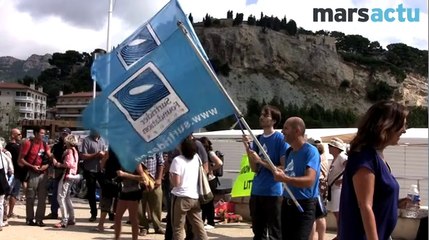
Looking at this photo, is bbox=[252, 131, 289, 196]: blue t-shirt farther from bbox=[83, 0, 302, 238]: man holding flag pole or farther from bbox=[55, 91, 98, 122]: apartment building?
bbox=[55, 91, 98, 122]: apartment building

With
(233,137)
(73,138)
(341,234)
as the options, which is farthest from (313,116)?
(341,234)

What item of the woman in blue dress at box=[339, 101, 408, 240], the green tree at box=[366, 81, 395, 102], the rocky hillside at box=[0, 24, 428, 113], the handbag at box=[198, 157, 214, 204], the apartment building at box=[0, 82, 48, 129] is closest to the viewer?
the woman in blue dress at box=[339, 101, 408, 240]

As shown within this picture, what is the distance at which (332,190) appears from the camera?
8.35 metres

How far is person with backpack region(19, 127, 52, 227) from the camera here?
11.1 metres

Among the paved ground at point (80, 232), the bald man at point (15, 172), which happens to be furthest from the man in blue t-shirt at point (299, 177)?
the bald man at point (15, 172)

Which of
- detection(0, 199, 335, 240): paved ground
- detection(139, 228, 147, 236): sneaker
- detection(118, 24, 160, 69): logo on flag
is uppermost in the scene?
detection(118, 24, 160, 69): logo on flag

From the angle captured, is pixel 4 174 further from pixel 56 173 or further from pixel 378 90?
pixel 378 90

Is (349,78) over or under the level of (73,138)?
over

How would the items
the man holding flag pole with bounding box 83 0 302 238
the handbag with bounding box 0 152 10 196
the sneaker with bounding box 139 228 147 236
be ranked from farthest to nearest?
the sneaker with bounding box 139 228 147 236, the handbag with bounding box 0 152 10 196, the man holding flag pole with bounding box 83 0 302 238

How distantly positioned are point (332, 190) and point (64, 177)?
4.97 m

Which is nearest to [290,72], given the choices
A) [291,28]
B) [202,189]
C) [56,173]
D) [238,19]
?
[238,19]

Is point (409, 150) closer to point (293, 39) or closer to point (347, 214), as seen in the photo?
point (347, 214)

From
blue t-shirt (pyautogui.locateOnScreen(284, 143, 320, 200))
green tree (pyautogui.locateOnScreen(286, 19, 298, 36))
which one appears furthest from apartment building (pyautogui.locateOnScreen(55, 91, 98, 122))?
blue t-shirt (pyautogui.locateOnScreen(284, 143, 320, 200))

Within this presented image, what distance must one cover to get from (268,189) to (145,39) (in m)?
2.01
